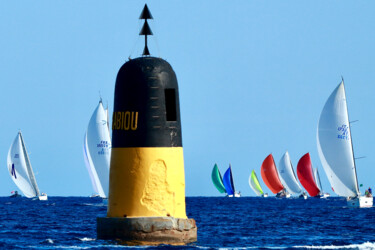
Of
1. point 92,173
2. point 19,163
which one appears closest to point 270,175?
point 19,163

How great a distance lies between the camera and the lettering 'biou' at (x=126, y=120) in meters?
22.4

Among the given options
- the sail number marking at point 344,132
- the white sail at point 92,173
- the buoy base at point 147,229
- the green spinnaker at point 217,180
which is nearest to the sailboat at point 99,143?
the white sail at point 92,173

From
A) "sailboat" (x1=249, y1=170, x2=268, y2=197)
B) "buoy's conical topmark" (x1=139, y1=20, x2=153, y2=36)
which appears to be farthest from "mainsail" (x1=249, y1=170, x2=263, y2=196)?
"buoy's conical topmark" (x1=139, y1=20, x2=153, y2=36)

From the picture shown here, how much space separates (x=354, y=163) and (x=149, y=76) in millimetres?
49760

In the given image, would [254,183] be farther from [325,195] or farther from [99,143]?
[99,143]

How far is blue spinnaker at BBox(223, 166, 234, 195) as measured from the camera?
149 metres

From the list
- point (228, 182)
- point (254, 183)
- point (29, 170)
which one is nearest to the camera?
point (29, 170)

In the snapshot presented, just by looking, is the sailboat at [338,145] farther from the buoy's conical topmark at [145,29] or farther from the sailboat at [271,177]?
the sailboat at [271,177]

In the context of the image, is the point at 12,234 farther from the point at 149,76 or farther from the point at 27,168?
the point at 27,168

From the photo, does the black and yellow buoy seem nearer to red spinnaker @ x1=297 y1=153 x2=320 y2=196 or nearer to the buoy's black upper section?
the buoy's black upper section

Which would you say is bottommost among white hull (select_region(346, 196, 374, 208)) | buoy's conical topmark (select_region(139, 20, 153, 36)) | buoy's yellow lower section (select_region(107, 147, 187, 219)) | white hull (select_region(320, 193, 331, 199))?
buoy's yellow lower section (select_region(107, 147, 187, 219))

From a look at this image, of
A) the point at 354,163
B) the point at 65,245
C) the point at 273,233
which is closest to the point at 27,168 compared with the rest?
the point at 354,163

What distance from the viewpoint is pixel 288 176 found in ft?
446

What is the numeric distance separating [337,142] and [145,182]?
48.6 meters
